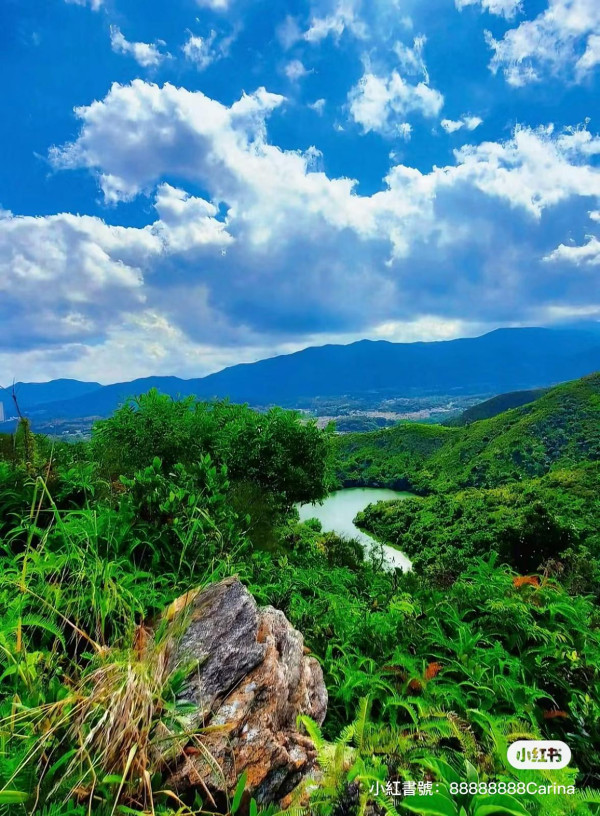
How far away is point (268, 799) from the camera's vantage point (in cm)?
164

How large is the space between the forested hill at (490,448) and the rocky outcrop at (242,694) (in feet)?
208

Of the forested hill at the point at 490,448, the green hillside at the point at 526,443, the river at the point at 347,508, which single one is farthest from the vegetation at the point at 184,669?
the green hillside at the point at 526,443

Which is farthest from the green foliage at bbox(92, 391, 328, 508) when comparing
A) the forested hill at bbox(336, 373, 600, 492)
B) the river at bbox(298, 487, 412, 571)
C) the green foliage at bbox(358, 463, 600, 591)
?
the forested hill at bbox(336, 373, 600, 492)

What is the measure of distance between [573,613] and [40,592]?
3.66 metres

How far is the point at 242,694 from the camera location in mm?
1971

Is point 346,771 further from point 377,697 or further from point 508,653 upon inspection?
point 508,653

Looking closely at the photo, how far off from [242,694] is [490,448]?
284 ft

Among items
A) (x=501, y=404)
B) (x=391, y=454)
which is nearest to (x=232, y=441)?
(x=391, y=454)

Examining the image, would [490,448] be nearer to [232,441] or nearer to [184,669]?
[232,441]

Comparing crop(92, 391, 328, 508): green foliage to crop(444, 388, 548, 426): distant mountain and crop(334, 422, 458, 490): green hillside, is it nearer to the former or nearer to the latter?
crop(334, 422, 458, 490): green hillside

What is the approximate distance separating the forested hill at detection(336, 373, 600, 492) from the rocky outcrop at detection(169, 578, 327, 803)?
6348 centimetres

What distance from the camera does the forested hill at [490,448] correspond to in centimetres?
7144

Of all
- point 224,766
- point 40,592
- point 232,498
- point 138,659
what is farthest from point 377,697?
point 232,498

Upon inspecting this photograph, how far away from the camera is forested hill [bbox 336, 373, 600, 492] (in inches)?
2813
